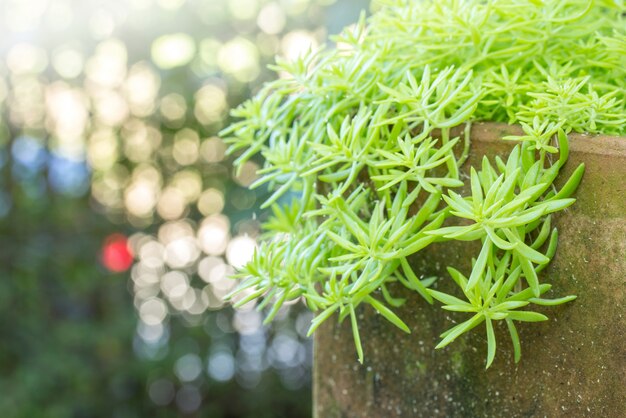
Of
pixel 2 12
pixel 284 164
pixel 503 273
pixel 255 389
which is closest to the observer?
pixel 503 273

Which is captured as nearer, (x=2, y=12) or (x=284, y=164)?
(x=284, y=164)

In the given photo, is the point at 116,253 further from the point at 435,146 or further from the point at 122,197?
the point at 435,146

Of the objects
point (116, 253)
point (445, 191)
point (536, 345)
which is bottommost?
point (116, 253)

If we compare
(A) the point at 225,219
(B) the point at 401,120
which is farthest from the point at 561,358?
(A) the point at 225,219

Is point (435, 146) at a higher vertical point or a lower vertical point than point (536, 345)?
higher

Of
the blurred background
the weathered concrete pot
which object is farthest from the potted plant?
the blurred background

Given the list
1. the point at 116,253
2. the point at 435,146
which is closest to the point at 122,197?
the point at 116,253

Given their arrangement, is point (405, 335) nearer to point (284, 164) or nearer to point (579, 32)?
point (284, 164)
